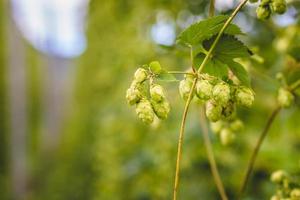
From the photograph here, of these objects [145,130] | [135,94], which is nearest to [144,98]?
[135,94]

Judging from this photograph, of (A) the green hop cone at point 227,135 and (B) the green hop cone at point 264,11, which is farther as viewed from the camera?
(A) the green hop cone at point 227,135

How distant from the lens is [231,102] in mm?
692

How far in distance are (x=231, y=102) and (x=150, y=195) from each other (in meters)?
1.56

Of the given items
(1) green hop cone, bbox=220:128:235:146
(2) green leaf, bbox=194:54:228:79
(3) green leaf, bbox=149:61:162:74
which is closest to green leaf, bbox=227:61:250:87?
(2) green leaf, bbox=194:54:228:79

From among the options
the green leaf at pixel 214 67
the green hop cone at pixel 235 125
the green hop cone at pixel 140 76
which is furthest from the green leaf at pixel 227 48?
the green hop cone at pixel 235 125

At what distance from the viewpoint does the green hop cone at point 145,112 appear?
0.63 meters

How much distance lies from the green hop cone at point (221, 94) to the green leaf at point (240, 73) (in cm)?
10

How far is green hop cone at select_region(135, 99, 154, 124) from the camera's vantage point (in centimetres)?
63

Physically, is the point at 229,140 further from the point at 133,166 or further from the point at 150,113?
the point at 133,166

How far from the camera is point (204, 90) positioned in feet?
2.10

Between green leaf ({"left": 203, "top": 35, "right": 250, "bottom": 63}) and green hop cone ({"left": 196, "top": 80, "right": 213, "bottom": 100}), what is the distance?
93mm

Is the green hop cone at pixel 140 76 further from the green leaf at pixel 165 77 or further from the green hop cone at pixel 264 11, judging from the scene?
the green hop cone at pixel 264 11

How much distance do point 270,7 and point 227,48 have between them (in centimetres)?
8

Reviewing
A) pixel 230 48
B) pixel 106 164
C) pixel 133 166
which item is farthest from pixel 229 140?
pixel 106 164
